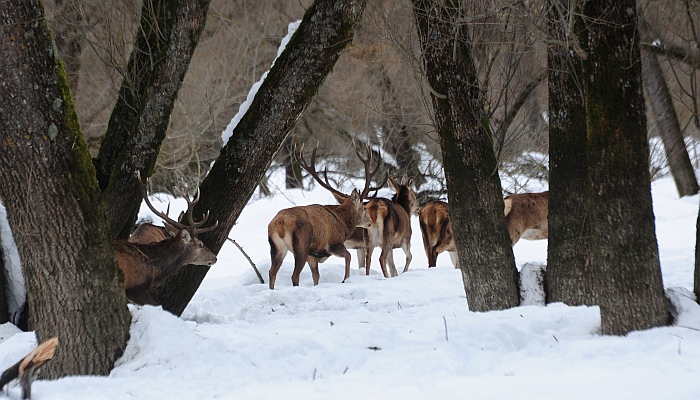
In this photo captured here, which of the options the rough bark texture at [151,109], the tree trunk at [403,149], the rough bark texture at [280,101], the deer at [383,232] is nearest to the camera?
the rough bark texture at [280,101]

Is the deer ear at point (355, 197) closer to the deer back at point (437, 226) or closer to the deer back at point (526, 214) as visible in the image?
the deer back at point (437, 226)

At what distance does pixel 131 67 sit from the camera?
6418 millimetres

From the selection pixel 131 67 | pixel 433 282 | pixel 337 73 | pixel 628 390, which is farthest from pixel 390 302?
pixel 337 73

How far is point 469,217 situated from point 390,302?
2431mm

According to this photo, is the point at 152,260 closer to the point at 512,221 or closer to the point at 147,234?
the point at 147,234

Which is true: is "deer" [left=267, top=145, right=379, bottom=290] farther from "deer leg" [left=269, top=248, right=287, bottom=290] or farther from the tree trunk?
the tree trunk

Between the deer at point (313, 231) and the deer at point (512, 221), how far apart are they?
1.08 m

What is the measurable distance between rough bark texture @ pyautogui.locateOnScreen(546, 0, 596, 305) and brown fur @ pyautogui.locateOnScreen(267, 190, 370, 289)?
507cm

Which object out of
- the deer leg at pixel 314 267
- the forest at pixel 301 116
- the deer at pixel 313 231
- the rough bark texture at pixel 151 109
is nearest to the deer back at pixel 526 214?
the deer at pixel 313 231

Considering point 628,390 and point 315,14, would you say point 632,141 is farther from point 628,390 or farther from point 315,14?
point 315,14

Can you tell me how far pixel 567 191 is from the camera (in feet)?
17.4

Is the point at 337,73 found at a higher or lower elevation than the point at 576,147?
higher

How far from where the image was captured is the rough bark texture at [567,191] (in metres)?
5.19

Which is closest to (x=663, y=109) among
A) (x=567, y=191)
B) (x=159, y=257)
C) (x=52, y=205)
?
(x=567, y=191)
